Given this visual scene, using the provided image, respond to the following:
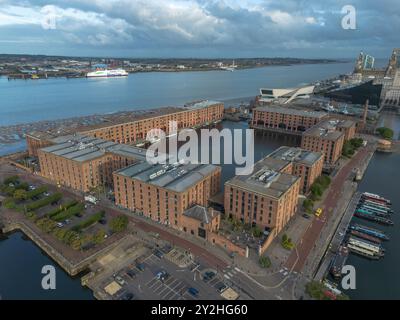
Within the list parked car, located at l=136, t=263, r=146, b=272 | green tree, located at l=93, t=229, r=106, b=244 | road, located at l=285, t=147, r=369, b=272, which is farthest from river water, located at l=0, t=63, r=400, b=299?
parked car, located at l=136, t=263, r=146, b=272

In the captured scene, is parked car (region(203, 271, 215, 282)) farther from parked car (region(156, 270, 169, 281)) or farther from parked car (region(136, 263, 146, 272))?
parked car (region(136, 263, 146, 272))

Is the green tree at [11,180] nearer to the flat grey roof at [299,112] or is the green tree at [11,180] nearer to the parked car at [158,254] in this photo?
the parked car at [158,254]

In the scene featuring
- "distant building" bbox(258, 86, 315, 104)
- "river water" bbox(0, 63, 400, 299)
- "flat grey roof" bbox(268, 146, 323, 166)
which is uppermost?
"distant building" bbox(258, 86, 315, 104)

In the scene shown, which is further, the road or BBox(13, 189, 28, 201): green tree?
BBox(13, 189, 28, 201): green tree

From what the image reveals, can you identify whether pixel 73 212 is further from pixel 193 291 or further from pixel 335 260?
pixel 335 260

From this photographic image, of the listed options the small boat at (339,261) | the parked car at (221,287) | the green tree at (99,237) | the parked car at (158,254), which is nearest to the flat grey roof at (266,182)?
the small boat at (339,261)

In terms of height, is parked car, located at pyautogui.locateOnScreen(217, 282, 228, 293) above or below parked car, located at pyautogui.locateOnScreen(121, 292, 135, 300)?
above

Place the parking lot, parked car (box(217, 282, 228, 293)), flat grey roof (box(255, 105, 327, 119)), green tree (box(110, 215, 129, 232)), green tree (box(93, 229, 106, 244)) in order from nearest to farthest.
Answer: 1. the parking lot
2. parked car (box(217, 282, 228, 293))
3. green tree (box(93, 229, 106, 244))
4. green tree (box(110, 215, 129, 232))
5. flat grey roof (box(255, 105, 327, 119))
